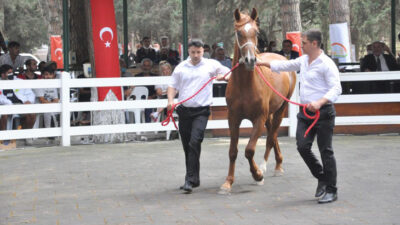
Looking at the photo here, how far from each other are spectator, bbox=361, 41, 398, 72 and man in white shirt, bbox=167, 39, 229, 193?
8.23 meters

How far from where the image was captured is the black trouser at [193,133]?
8328 millimetres

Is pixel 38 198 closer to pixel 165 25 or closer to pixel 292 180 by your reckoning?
pixel 292 180

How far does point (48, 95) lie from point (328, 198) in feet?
26.3

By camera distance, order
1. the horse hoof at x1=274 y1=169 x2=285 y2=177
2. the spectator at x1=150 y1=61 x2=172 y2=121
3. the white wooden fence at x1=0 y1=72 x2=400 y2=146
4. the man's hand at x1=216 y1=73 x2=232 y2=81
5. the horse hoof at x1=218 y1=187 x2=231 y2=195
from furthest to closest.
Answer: the spectator at x1=150 y1=61 x2=172 y2=121
the white wooden fence at x1=0 y1=72 x2=400 y2=146
the horse hoof at x1=274 y1=169 x2=285 y2=177
the man's hand at x1=216 y1=73 x2=232 y2=81
the horse hoof at x1=218 y1=187 x2=231 y2=195

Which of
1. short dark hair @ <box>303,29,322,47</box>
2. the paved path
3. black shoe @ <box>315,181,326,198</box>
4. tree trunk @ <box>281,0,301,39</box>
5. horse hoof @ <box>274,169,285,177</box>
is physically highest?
tree trunk @ <box>281,0,301,39</box>

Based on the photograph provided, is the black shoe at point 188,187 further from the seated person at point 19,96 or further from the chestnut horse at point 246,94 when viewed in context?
the seated person at point 19,96

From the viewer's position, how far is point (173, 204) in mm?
7609

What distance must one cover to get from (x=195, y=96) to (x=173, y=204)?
4.76ft

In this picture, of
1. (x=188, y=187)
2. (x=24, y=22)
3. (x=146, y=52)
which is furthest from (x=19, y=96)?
(x=24, y=22)

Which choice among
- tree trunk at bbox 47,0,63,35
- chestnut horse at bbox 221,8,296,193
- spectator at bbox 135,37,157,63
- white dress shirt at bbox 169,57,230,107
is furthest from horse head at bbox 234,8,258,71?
tree trunk at bbox 47,0,63,35

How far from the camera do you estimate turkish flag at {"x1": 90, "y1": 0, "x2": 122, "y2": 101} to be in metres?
13.6

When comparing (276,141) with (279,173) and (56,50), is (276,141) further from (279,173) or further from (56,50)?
(56,50)

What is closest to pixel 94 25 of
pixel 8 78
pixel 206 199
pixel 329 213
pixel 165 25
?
pixel 8 78

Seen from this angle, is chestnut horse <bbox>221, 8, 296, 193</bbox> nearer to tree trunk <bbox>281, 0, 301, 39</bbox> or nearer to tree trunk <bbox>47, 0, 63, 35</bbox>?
tree trunk <bbox>281, 0, 301, 39</bbox>
